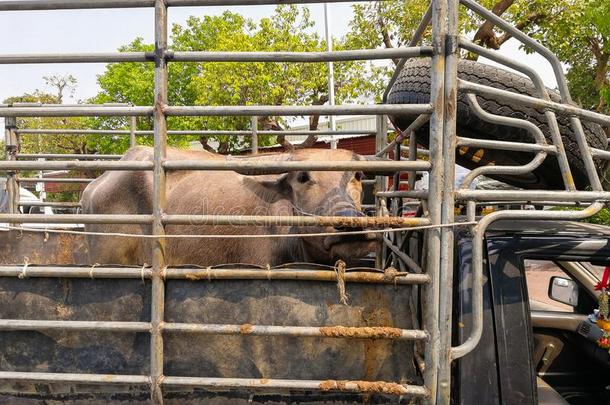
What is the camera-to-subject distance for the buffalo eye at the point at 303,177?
3470 mm

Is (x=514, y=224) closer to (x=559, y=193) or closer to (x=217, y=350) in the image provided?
(x=559, y=193)

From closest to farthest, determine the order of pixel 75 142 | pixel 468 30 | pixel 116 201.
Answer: pixel 116 201 → pixel 468 30 → pixel 75 142

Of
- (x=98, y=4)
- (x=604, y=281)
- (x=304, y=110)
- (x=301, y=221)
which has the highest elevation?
(x=98, y=4)

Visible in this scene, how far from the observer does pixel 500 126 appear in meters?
2.80

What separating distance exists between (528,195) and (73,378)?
2.13 metres

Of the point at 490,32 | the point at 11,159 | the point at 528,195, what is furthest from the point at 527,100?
the point at 490,32

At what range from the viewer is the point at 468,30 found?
526 inches

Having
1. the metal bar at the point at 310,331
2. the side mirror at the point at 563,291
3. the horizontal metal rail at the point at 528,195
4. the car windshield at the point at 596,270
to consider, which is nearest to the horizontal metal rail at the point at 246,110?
the horizontal metal rail at the point at 528,195

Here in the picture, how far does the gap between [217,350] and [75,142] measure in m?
26.0

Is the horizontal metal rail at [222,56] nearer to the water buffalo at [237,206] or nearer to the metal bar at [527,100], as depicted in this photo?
the metal bar at [527,100]

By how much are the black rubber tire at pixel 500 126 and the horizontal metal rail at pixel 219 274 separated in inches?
41.1

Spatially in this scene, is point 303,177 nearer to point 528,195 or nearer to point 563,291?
point 528,195

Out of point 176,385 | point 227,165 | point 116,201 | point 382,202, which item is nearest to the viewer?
point 176,385

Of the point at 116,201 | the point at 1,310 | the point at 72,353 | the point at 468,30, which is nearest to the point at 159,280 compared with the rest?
the point at 72,353
